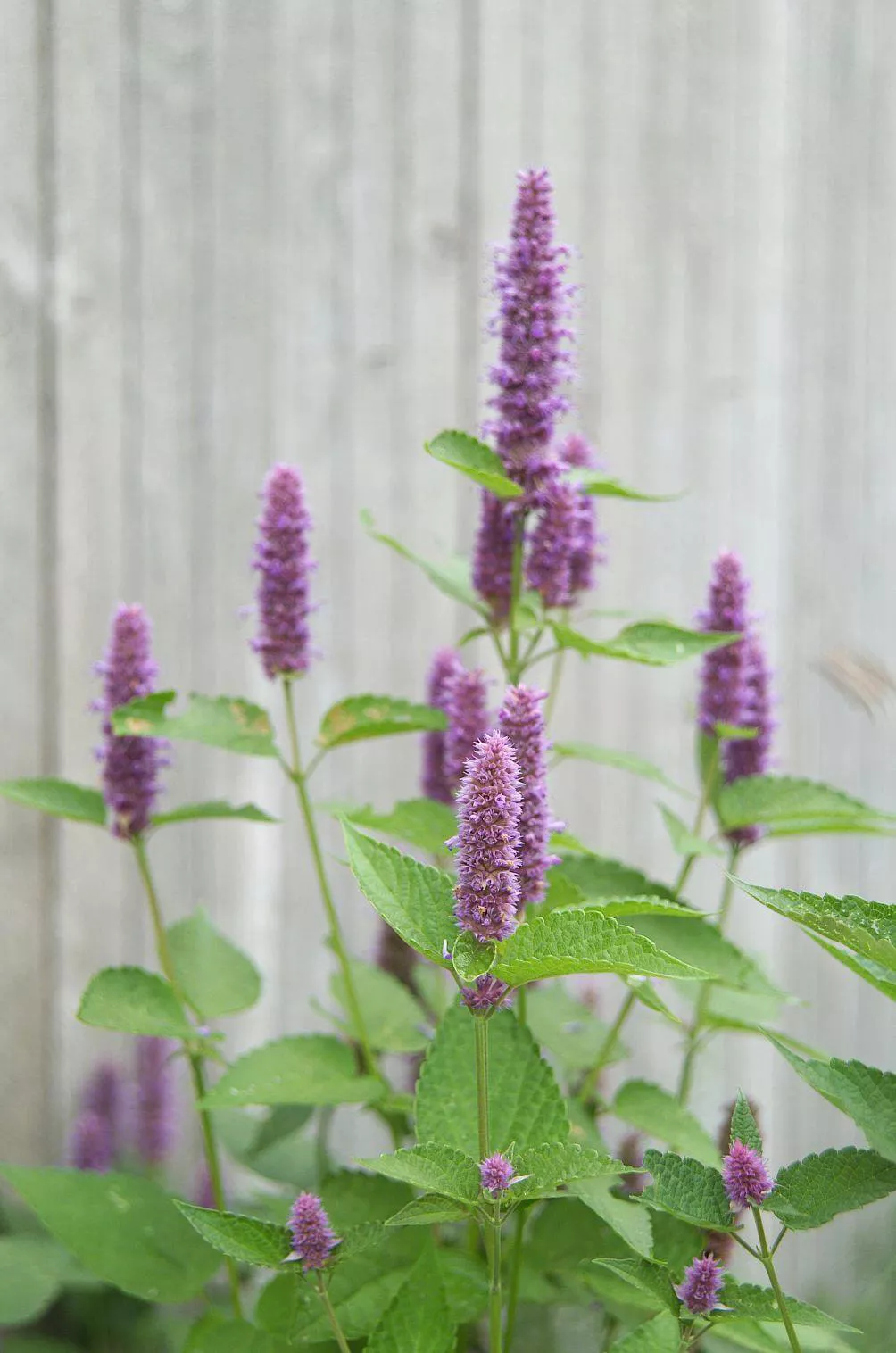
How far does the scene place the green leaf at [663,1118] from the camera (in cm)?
154

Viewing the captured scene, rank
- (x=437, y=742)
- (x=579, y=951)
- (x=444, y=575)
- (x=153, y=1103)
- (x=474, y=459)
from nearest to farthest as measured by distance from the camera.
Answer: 1. (x=579, y=951)
2. (x=474, y=459)
3. (x=444, y=575)
4. (x=437, y=742)
5. (x=153, y=1103)

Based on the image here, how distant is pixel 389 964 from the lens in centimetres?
217

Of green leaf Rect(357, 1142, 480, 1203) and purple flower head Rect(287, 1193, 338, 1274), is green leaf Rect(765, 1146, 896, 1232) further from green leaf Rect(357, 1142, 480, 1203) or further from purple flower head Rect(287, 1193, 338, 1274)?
purple flower head Rect(287, 1193, 338, 1274)

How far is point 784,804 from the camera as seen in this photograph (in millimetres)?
1708

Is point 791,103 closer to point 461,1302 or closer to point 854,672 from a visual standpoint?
point 854,672

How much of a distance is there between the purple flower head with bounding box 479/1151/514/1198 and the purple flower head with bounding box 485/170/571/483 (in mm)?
841

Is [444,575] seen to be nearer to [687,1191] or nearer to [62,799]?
[62,799]

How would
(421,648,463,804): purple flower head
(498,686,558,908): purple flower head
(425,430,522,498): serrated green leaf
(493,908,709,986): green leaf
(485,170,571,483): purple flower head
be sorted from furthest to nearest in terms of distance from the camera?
1. (421,648,463,804): purple flower head
2. (485,170,571,483): purple flower head
3. (425,430,522,498): serrated green leaf
4. (498,686,558,908): purple flower head
5. (493,908,709,986): green leaf

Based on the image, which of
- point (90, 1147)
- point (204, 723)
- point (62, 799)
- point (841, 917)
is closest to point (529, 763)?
point (841, 917)

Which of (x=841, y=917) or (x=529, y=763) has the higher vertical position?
(x=529, y=763)

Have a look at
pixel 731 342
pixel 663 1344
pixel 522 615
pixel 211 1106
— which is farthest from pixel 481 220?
pixel 663 1344

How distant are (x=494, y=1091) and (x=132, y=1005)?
0.48m

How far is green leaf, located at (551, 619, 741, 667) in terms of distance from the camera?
1.53 m

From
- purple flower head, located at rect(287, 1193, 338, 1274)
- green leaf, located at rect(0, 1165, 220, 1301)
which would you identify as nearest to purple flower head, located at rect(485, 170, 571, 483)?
purple flower head, located at rect(287, 1193, 338, 1274)
